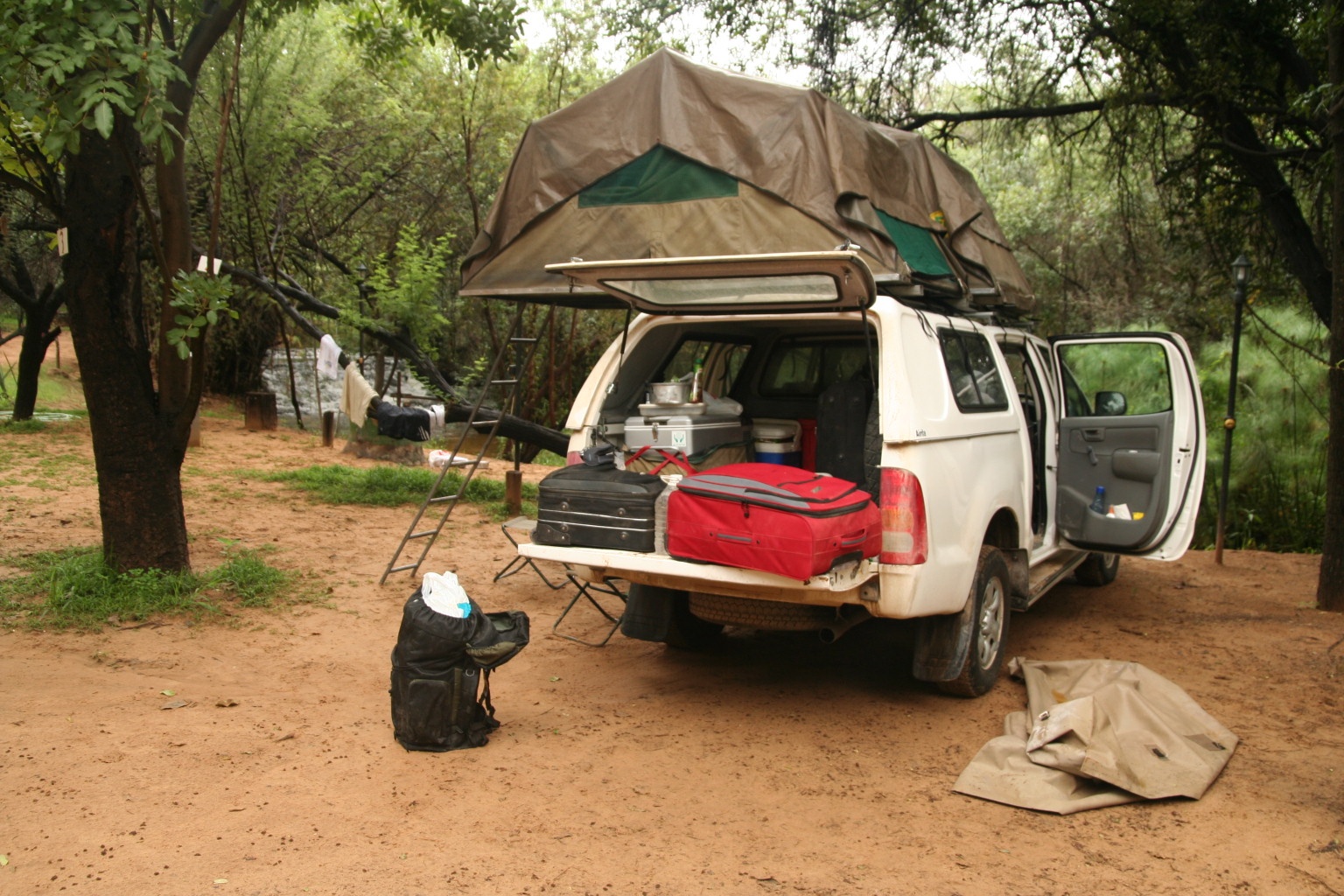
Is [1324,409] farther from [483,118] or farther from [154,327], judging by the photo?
[154,327]

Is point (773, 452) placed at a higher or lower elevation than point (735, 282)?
lower

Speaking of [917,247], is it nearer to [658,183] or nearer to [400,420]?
[658,183]

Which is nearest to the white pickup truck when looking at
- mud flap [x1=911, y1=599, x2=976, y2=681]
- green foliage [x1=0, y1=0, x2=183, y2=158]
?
mud flap [x1=911, y1=599, x2=976, y2=681]

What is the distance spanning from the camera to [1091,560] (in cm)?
745

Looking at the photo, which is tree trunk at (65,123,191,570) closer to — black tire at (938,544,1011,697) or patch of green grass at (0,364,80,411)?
black tire at (938,544,1011,697)

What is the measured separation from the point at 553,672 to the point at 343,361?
10.2 ft

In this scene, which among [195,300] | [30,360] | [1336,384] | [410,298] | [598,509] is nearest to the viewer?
[598,509]

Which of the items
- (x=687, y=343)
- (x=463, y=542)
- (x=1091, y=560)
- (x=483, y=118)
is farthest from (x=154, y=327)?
(x=1091, y=560)

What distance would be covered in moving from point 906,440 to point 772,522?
675 millimetres

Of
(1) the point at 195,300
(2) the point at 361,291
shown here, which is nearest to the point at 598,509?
(1) the point at 195,300

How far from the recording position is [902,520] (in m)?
4.25

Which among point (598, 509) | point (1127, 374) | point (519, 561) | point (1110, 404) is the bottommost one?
point (519, 561)

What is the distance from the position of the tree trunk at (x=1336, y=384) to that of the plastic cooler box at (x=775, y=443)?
11.8 ft

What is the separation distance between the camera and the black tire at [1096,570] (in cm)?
749
